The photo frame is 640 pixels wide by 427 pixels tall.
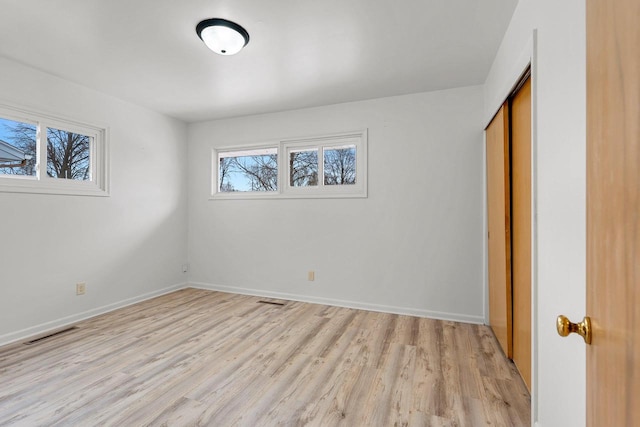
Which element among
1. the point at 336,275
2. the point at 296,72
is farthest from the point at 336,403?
the point at 296,72

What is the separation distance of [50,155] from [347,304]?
3.55 metres

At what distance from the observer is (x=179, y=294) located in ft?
13.7

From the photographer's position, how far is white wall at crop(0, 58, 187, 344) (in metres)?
2.73

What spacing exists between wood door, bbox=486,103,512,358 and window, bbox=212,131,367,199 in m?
1.33

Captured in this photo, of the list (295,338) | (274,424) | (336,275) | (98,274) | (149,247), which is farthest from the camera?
(149,247)

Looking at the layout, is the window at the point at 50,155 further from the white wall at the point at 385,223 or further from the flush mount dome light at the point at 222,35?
the flush mount dome light at the point at 222,35

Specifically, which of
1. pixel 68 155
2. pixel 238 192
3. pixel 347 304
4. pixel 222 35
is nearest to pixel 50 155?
pixel 68 155

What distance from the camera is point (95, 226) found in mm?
3363

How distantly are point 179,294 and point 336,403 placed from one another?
10.3 ft
